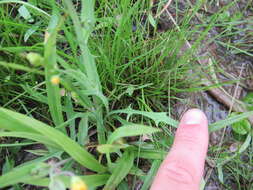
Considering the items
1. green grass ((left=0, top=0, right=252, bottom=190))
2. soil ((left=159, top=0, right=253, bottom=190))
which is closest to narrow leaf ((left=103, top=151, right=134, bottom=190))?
green grass ((left=0, top=0, right=252, bottom=190))

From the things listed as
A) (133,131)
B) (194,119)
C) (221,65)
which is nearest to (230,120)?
(194,119)

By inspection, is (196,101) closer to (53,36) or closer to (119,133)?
(119,133)

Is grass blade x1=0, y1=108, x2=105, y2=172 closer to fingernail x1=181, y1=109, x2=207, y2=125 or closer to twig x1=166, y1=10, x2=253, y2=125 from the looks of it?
fingernail x1=181, y1=109, x2=207, y2=125

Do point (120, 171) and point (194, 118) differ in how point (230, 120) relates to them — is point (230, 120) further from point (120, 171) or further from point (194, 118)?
point (120, 171)

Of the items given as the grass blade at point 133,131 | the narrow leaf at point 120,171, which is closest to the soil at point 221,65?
the narrow leaf at point 120,171

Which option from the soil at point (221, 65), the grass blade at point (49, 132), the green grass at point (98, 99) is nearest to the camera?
the grass blade at point (49, 132)

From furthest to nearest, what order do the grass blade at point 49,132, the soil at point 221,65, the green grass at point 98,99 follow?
the soil at point 221,65 < the green grass at point 98,99 < the grass blade at point 49,132

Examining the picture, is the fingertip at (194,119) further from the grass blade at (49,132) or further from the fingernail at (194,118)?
the grass blade at (49,132)
